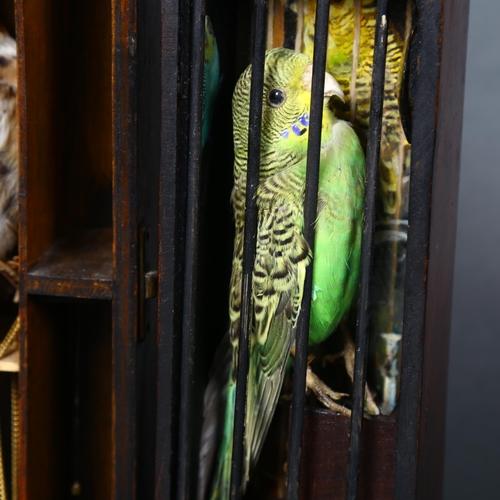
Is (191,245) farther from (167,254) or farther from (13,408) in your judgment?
(13,408)

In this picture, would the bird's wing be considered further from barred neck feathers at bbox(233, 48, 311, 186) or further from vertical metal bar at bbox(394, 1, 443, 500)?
vertical metal bar at bbox(394, 1, 443, 500)

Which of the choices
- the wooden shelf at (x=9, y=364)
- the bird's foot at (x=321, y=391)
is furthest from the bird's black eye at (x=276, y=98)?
the wooden shelf at (x=9, y=364)

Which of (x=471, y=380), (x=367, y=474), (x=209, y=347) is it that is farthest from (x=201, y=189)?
(x=471, y=380)

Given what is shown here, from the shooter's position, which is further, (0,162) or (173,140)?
(0,162)

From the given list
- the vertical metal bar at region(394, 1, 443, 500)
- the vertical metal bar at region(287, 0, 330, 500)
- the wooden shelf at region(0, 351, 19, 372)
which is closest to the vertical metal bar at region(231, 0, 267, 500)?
the vertical metal bar at region(287, 0, 330, 500)

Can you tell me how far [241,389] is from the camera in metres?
0.64

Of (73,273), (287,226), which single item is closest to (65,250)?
(73,273)

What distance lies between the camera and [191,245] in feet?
2.10

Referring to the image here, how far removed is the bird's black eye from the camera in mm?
702

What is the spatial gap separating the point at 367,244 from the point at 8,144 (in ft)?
1.62

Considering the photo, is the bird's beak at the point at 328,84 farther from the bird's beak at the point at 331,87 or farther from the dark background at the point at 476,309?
the dark background at the point at 476,309

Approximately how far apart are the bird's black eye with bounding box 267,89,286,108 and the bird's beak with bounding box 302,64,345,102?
0.03m

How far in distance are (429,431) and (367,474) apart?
0.09 metres

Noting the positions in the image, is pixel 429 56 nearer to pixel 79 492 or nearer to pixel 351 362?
pixel 351 362
